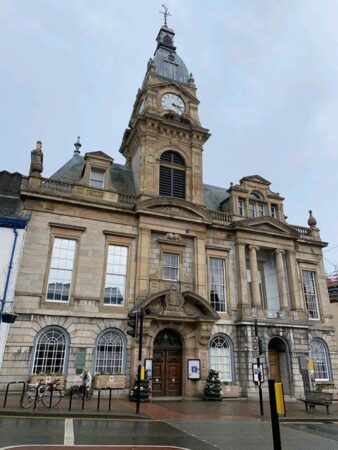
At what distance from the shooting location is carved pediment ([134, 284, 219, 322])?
1939cm

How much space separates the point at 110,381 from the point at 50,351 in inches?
133

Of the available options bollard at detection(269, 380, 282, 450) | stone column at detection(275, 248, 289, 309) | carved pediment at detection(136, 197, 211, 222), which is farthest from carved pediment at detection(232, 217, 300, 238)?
bollard at detection(269, 380, 282, 450)

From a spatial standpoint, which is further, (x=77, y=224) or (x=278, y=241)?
(x=278, y=241)

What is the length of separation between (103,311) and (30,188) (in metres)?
7.94

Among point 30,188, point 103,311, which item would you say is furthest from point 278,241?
point 30,188

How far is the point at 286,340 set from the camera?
74.2 feet

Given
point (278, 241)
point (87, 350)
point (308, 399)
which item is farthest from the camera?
point (278, 241)

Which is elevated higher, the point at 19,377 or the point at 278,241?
the point at 278,241

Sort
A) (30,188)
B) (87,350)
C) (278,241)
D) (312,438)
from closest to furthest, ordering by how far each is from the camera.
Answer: (312,438) < (87,350) < (30,188) < (278,241)

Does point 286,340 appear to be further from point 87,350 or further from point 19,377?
point 19,377

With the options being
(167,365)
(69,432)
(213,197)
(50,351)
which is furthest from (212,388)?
(213,197)

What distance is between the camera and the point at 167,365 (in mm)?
19859

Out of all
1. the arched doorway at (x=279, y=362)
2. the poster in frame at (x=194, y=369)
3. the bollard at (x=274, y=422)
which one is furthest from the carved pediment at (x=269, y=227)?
the bollard at (x=274, y=422)

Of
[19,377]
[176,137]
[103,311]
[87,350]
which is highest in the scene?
[176,137]
